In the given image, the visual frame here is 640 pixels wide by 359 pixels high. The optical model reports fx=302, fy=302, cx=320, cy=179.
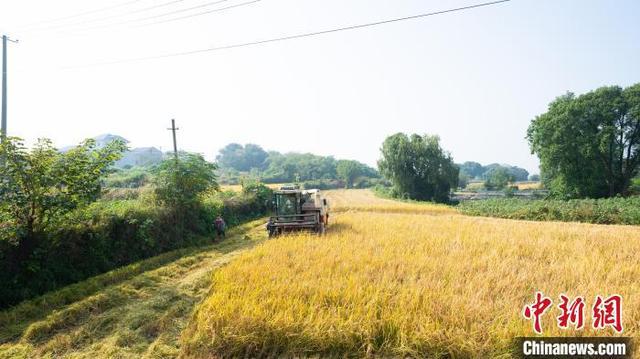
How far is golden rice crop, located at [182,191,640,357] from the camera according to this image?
148 inches

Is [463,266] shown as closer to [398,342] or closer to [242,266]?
[398,342]

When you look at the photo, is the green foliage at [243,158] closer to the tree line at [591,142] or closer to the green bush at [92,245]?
the tree line at [591,142]

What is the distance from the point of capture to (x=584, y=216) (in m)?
19.9

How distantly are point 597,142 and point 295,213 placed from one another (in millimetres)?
32222

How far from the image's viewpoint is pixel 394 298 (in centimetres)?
453

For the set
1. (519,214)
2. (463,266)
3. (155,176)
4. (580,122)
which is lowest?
(519,214)

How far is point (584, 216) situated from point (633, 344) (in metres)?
21.5

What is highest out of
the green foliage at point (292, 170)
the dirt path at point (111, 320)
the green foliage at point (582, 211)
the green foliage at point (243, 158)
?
the green foliage at point (243, 158)

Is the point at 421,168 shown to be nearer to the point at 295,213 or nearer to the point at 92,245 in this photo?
the point at 295,213

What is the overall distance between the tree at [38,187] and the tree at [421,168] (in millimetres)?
39139

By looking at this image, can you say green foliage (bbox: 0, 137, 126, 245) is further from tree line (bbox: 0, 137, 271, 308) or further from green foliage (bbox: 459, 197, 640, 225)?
green foliage (bbox: 459, 197, 640, 225)

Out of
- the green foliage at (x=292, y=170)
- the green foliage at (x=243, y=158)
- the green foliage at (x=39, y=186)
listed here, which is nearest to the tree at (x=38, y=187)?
the green foliage at (x=39, y=186)

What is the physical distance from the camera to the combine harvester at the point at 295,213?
1121cm

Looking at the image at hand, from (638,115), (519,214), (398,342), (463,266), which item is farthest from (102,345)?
(638,115)
